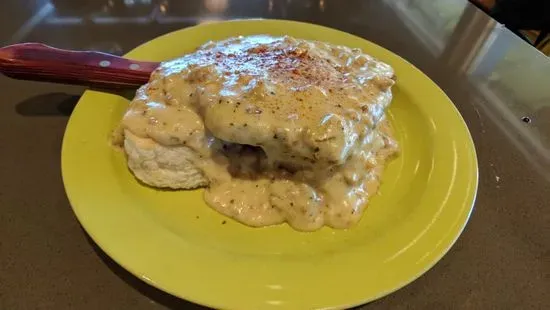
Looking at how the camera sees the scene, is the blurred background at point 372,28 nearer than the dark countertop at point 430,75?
No

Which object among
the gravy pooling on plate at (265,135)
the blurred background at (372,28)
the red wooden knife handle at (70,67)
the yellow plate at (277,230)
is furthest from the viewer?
the blurred background at (372,28)

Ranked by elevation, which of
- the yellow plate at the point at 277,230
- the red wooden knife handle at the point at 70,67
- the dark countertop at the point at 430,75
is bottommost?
the dark countertop at the point at 430,75

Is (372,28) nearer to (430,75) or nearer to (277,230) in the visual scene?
(430,75)

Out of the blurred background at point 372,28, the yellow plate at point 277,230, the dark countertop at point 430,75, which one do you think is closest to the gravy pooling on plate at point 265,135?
the yellow plate at point 277,230

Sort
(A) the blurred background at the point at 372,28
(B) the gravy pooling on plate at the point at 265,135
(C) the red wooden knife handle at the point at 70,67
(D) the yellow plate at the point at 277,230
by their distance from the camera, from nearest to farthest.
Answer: (D) the yellow plate at the point at 277,230, (B) the gravy pooling on plate at the point at 265,135, (C) the red wooden knife handle at the point at 70,67, (A) the blurred background at the point at 372,28

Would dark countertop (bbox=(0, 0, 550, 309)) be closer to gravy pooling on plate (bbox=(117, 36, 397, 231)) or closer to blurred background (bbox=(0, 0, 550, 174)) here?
blurred background (bbox=(0, 0, 550, 174))

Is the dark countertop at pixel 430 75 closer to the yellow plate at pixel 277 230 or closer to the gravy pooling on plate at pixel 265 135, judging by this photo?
the yellow plate at pixel 277 230

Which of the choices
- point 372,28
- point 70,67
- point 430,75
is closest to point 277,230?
point 70,67
